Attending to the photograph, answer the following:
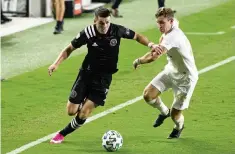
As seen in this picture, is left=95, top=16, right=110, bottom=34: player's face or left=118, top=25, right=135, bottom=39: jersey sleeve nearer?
left=95, top=16, right=110, bottom=34: player's face

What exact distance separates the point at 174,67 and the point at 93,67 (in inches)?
49.3

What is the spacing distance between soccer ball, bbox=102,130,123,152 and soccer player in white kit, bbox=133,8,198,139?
109 centimetres

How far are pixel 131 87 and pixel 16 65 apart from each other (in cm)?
340

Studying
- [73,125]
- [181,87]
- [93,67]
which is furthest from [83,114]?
[181,87]

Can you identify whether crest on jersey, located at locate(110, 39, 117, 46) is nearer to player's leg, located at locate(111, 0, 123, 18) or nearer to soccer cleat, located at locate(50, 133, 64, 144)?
soccer cleat, located at locate(50, 133, 64, 144)

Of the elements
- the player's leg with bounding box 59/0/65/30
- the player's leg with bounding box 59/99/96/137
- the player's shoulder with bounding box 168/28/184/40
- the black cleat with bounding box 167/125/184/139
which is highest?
the player's shoulder with bounding box 168/28/184/40

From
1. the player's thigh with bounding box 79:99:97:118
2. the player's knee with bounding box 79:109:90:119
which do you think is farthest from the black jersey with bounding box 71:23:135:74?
the player's knee with bounding box 79:109:90:119

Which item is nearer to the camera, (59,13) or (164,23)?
(164,23)

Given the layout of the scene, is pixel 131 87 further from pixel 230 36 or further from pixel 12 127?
pixel 230 36

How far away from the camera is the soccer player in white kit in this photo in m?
14.2

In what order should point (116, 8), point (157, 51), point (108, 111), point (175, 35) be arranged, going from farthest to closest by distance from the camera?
point (116, 8) → point (108, 111) → point (175, 35) → point (157, 51)

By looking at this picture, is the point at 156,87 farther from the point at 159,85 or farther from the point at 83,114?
the point at 83,114

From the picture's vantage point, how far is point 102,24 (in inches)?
564

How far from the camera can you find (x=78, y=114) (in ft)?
48.5
